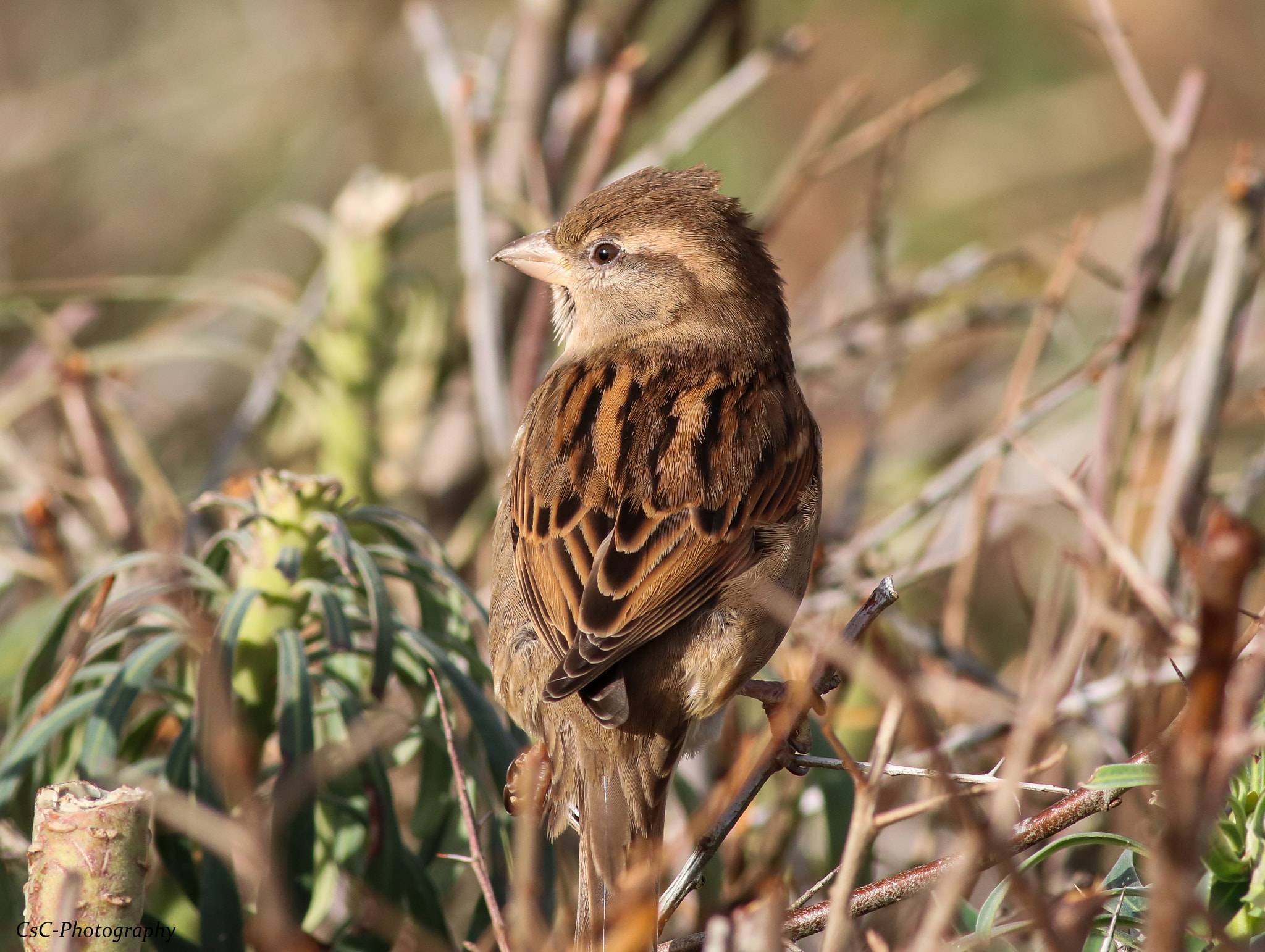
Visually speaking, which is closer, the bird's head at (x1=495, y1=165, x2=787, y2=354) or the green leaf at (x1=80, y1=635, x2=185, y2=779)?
the green leaf at (x1=80, y1=635, x2=185, y2=779)

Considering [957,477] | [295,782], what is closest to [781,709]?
[295,782]

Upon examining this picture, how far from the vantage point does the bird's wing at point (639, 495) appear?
2.20 m

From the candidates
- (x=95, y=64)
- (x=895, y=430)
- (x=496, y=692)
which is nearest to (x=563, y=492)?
(x=496, y=692)

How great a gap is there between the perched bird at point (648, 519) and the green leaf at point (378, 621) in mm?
242

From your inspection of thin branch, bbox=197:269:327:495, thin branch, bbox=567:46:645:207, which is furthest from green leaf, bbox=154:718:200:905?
thin branch, bbox=567:46:645:207

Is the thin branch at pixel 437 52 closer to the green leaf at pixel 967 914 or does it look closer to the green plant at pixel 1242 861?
the green leaf at pixel 967 914

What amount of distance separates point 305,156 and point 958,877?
4782mm

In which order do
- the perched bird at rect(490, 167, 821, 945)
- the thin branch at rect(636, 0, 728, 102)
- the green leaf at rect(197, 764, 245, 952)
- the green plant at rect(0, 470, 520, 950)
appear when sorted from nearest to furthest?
the green leaf at rect(197, 764, 245, 952)
the green plant at rect(0, 470, 520, 950)
the perched bird at rect(490, 167, 821, 945)
the thin branch at rect(636, 0, 728, 102)

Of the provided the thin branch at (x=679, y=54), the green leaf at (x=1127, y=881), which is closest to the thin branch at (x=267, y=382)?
the thin branch at (x=679, y=54)

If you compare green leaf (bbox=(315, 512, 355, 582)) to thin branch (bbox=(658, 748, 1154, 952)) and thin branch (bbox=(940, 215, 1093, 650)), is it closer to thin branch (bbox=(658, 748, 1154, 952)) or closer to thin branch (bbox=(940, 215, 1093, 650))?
→ thin branch (bbox=(658, 748, 1154, 952))

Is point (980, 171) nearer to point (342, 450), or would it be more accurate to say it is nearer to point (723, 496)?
point (342, 450)

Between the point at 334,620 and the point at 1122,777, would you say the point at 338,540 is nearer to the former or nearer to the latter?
the point at 334,620

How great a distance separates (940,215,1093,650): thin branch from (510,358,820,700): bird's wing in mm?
529

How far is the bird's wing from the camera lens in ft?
7.22
